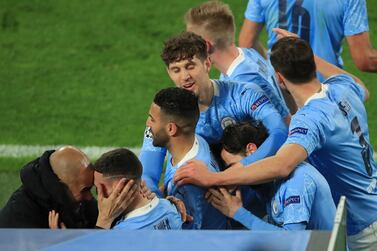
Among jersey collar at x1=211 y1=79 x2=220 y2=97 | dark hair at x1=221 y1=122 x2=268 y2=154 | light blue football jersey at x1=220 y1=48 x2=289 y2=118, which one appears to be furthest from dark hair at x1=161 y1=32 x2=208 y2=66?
light blue football jersey at x1=220 y1=48 x2=289 y2=118

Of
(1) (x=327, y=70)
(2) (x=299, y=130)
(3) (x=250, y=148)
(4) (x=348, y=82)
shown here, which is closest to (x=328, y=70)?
(1) (x=327, y=70)

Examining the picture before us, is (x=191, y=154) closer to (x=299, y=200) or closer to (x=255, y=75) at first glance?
(x=299, y=200)

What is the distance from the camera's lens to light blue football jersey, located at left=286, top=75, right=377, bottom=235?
503cm

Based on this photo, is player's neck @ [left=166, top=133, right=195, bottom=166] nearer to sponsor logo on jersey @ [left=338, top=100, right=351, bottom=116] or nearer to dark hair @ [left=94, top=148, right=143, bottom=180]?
dark hair @ [left=94, top=148, right=143, bottom=180]

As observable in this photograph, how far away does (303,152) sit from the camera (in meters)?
4.93

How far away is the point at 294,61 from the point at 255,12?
208 centimetres

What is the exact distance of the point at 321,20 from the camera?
6.79m

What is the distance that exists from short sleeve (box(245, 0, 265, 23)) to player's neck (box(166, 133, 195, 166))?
7.44ft

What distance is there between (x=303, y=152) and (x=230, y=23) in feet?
5.82

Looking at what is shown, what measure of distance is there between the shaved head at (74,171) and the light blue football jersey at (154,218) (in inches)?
16.0

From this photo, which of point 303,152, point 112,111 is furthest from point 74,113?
point 303,152

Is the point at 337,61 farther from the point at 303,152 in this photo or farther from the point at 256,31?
the point at 303,152

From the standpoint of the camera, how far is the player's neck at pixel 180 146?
201 inches

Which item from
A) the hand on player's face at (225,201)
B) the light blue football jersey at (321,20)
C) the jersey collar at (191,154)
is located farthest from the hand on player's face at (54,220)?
the light blue football jersey at (321,20)
